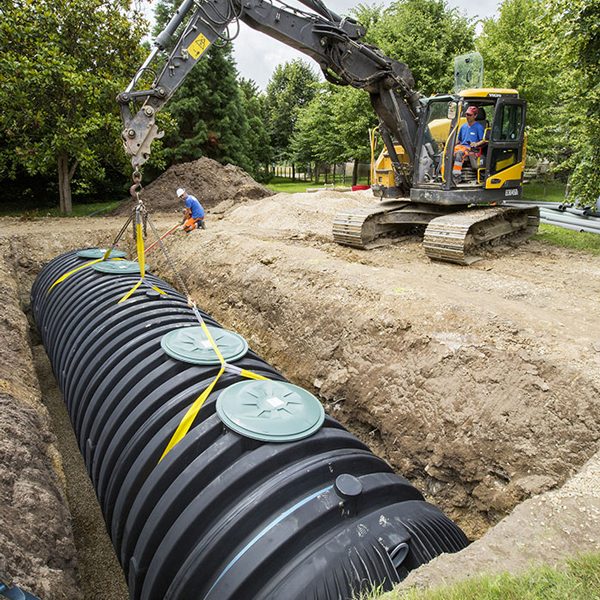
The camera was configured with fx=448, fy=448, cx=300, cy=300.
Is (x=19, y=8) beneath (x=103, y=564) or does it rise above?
above

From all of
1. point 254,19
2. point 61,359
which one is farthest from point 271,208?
point 61,359

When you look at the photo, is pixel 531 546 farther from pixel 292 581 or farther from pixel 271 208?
pixel 271 208

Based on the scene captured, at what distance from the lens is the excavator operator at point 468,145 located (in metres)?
9.41

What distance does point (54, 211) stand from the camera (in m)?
18.2

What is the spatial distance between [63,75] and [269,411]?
14922 millimetres

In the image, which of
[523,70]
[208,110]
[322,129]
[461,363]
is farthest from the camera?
[322,129]

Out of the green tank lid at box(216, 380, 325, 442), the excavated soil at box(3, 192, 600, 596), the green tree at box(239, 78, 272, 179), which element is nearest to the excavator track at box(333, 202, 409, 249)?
the excavated soil at box(3, 192, 600, 596)

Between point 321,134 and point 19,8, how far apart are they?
846 inches

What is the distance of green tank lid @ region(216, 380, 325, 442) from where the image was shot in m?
2.83

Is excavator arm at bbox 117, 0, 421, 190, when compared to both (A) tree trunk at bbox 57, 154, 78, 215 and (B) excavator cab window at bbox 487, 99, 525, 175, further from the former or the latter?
(A) tree trunk at bbox 57, 154, 78, 215

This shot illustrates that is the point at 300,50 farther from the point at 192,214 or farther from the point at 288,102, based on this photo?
the point at 288,102

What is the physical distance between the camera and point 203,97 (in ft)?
78.1

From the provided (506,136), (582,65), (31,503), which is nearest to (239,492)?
(31,503)

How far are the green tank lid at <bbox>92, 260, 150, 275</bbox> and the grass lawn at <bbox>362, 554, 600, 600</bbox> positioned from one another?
5.89 meters
